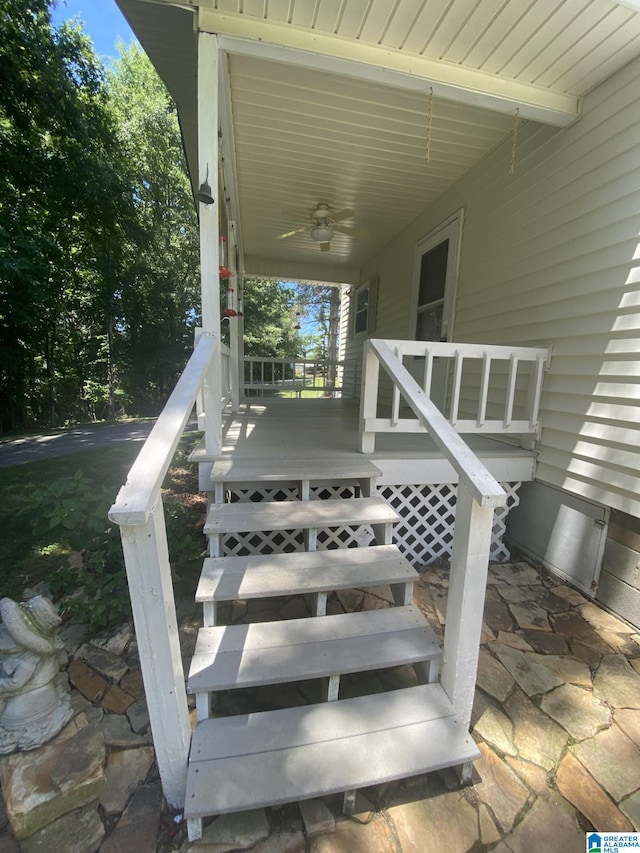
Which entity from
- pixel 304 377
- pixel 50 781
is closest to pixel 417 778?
pixel 50 781

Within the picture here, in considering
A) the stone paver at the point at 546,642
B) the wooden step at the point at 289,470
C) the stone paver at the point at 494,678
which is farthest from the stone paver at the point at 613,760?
the wooden step at the point at 289,470

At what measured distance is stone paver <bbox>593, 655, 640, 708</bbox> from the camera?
1724mm

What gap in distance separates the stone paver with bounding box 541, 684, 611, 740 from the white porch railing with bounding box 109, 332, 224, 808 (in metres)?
1.57

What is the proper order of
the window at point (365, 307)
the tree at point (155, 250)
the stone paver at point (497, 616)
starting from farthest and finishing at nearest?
1. the tree at point (155, 250)
2. the window at point (365, 307)
3. the stone paver at point (497, 616)

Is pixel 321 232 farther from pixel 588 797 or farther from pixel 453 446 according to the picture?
pixel 588 797

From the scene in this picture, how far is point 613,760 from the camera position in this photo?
146 cm

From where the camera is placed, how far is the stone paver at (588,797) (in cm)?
126

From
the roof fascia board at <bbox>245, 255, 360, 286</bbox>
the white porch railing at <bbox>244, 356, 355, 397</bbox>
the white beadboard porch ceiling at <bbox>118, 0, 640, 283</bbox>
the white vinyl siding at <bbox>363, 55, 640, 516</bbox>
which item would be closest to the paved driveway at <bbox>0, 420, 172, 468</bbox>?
the white porch railing at <bbox>244, 356, 355, 397</bbox>

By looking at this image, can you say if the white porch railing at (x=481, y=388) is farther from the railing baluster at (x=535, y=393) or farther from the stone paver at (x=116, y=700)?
the stone paver at (x=116, y=700)

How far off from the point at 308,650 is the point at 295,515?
26.8 inches

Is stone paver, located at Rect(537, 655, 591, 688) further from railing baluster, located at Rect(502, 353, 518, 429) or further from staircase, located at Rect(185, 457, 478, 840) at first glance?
railing baluster, located at Rect(502, 353, 518, 429)

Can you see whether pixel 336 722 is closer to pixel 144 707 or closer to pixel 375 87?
pixel 144 707

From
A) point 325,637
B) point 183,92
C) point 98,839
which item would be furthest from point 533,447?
point 183,92

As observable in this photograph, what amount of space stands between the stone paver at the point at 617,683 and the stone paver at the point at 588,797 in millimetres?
445
